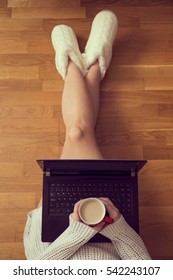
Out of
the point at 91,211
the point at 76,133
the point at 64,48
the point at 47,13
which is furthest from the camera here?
the point at 47,13

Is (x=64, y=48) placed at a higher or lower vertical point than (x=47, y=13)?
lower

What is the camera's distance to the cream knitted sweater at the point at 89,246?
1003 millimetres

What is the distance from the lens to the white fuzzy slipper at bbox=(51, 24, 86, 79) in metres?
1.47

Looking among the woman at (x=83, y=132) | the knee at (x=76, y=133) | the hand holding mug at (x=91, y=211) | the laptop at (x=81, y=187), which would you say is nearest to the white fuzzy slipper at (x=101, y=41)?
the woman at (x=83, y=132)

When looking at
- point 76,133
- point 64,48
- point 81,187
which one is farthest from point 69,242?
point 64,48

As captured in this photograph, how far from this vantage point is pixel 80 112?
1349 millimetres

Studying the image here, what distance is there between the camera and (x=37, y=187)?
1414mm

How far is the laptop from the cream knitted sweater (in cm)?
7

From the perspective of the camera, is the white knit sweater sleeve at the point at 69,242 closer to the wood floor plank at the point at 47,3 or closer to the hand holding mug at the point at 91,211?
the hand holding mug at the point at 91,211

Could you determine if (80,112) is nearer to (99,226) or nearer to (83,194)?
(83,194)

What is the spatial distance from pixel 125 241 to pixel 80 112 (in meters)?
0.52

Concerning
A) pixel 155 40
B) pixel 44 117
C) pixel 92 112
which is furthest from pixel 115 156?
pixel 155 40

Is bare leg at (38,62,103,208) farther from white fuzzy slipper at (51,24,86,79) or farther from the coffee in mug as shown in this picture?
the coffee in mug

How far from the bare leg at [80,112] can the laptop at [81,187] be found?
0.38ft
